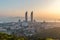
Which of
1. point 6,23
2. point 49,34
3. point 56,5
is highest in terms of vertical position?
point 56,5

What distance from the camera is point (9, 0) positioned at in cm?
160

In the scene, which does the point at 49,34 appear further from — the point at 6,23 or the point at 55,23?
the point at 6,23

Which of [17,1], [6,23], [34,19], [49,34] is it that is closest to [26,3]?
[17,1]

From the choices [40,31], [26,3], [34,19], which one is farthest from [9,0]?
[40,31]

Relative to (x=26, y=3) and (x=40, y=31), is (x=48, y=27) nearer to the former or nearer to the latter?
(x=40, y=31)

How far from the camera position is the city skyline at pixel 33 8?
4.99 ft

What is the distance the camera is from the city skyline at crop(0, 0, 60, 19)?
1.52 meters

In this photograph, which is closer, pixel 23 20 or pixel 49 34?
pixel 49 34

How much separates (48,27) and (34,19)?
182 millimetres

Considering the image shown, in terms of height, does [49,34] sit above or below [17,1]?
below

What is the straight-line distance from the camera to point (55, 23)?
59.1 inches

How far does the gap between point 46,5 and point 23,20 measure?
12.3 inches

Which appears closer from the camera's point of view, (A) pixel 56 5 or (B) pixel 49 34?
(B) pixel 49 34

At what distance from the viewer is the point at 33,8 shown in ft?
5.09
